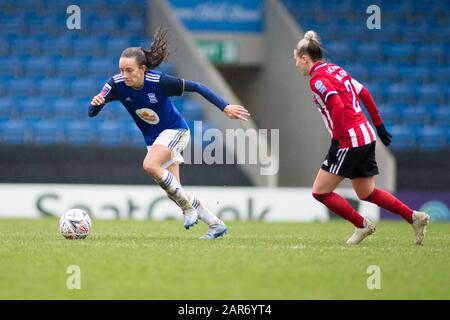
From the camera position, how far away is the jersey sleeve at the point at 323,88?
→ 8422mm

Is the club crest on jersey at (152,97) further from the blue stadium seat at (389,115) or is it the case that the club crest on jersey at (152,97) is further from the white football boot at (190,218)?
the blue stadium seat at (389,115)

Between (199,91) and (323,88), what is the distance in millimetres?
1235

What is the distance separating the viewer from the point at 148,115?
9.28 metres

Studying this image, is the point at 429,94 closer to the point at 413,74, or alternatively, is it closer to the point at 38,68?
the point at 413,74

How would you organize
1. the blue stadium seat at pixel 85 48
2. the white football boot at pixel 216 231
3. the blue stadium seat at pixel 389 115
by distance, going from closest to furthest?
the white football boot at pixel 216 231
the blue stadium seat at pixel 389 115
the blue stadium seat at pixel 85 48

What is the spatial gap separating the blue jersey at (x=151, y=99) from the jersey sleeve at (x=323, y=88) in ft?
4.45

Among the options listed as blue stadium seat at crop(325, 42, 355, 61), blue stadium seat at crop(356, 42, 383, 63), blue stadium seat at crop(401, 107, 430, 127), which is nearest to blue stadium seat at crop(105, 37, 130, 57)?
blue stadium seat at crop(325, 42, 355, 61)

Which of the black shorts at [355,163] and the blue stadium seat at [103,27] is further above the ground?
the blue stadium seat at [103,27]

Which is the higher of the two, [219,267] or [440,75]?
[440,75]

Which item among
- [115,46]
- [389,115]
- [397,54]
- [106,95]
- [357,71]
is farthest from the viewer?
[397,54]

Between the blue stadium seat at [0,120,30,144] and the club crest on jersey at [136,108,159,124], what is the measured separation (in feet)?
26.8

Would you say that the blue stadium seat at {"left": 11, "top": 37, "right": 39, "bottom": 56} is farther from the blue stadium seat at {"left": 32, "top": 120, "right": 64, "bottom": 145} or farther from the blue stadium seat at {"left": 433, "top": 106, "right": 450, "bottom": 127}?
the blue stadium seat at {"left": 433, "top": 106, "right": 450, "bottom": 127}

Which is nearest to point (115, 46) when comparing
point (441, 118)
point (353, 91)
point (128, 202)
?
point (128, 202)

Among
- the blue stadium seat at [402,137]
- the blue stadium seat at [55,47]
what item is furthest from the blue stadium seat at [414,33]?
the blue stadium seat at [55,47]
